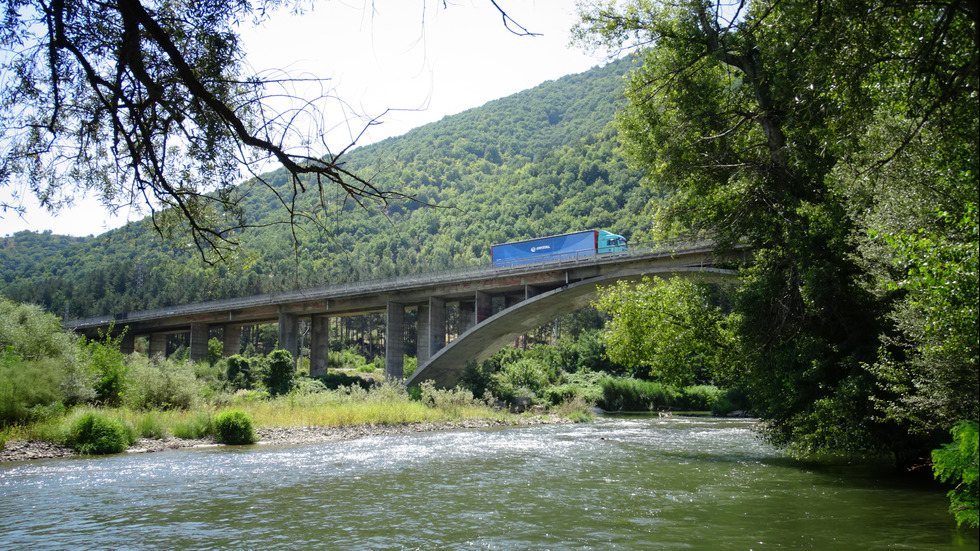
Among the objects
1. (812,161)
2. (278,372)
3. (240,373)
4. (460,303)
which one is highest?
(812,161)


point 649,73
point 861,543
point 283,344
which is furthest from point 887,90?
point 283,344

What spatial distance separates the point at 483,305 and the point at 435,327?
434 centimetres

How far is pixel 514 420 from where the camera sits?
1089 inches

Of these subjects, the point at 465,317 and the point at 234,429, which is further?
the point at 465,317

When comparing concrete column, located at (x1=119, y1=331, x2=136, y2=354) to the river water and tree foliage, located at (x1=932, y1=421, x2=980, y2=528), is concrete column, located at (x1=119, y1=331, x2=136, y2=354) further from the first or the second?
tree foliage, located at (x1=932, y1=421, x2=980, y2=528)

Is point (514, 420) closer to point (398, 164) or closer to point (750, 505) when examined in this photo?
point (750, 505)

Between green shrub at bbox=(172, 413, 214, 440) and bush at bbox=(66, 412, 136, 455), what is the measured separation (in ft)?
7.50

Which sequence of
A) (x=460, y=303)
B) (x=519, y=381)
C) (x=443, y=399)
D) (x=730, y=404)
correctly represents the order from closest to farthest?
(x=443, y=399), (x=730, y=404), (x=519, y=381), (x=460, y=303)

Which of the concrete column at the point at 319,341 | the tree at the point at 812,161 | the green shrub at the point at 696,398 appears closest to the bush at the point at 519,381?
the green shrub at the point at 696,398

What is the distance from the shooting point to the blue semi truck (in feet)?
117

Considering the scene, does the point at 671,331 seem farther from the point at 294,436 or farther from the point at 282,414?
the point at 282,414

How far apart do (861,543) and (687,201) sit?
A: 10.0 meters

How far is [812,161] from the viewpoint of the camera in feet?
39.4

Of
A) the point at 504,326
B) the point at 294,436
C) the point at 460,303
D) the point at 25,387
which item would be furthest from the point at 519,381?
the point at 25,387
